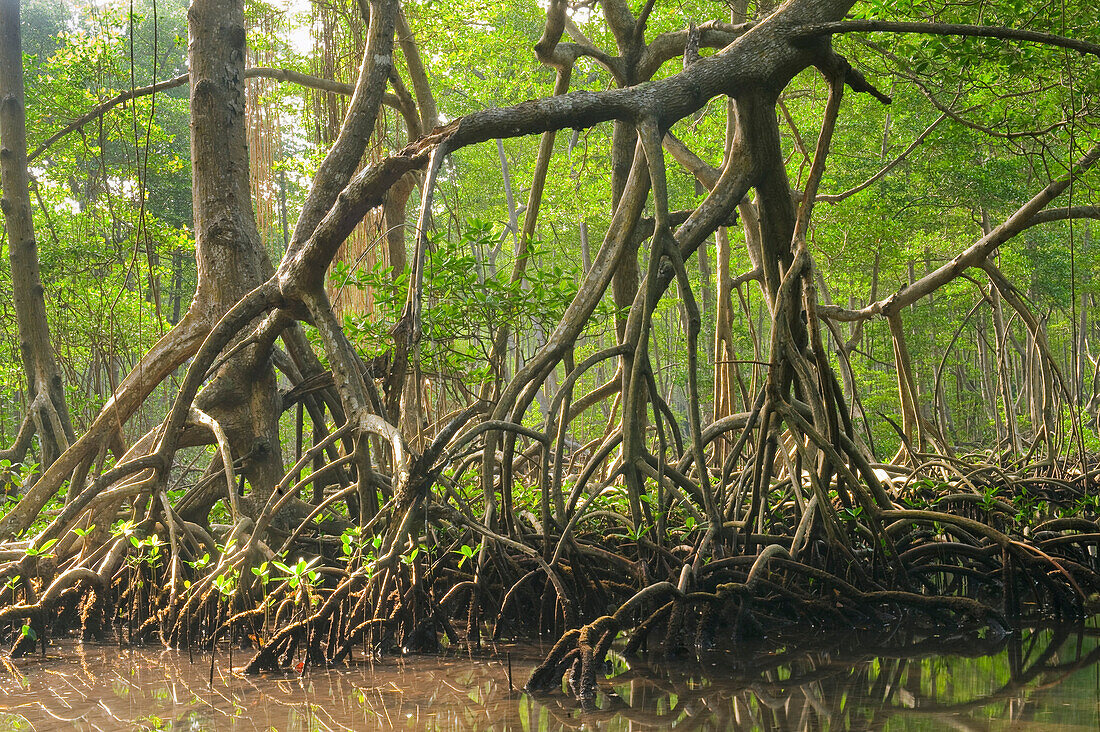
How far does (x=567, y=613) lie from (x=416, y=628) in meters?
0.64

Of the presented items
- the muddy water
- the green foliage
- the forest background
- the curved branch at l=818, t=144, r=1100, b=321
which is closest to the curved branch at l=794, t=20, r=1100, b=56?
the forest background

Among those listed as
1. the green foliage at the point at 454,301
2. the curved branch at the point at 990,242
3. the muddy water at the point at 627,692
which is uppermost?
the curved branch at the point at 990,242

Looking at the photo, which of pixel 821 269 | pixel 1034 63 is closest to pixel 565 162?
pixel 821 269

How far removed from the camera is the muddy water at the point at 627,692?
275 centimetres

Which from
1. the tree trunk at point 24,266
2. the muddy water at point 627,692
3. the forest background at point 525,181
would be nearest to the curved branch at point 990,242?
the forest background at point 525,181

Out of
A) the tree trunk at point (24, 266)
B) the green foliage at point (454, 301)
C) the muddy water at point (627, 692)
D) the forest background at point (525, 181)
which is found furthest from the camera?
the tree trunk at point (24, 266)

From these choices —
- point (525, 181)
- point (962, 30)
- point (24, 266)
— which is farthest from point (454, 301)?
point (525, 181)

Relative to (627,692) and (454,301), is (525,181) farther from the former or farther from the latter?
(627,692)

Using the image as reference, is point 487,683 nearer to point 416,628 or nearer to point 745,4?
point 416,628

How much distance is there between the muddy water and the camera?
275 centimetres

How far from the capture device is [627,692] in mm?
3027

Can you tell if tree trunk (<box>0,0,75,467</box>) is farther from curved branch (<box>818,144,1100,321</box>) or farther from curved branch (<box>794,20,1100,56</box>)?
curved branch (<box>818,144,1100,321</box>)

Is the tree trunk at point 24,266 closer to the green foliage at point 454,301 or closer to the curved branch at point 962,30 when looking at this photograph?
the green foliage at point 454,301

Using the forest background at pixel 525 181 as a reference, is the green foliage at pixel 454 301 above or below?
below
